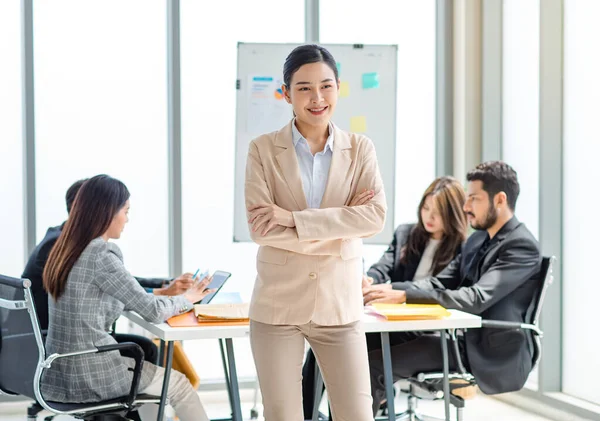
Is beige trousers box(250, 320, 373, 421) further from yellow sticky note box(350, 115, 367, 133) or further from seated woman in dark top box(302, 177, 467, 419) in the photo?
yellow sticky note box(350, 115, 367, 133)

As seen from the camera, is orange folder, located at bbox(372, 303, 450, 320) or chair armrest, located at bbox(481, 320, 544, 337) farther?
chair armrest, located at bbox(481, 320, 544, 337)

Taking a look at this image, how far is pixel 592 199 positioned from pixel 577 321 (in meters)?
0.71

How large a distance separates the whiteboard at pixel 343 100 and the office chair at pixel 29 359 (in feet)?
6.25

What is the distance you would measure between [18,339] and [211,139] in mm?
2306

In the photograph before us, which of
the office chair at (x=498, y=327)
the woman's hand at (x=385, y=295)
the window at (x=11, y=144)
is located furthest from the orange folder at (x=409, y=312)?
the window at (x=11, y=144)

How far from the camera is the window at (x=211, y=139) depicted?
4965 mm

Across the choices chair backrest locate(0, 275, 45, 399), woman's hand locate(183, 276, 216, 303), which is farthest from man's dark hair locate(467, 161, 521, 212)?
chair backrest locate(0, 275, 45, 399)

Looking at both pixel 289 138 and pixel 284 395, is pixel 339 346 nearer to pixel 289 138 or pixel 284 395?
pixel 284 395

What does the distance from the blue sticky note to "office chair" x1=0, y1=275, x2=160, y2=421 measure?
2.58 metres

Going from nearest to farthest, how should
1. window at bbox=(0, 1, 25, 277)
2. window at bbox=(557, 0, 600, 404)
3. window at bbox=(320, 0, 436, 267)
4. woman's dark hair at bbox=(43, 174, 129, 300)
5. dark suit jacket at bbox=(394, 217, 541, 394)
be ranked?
woman's dark hair at bbox=(43, 174, 129, 300)
dark suit jacket at bbox=(394, 217, 541, 394)
window at bbox=(557, 0, 600, 404)
window at bbox=(0, 1, 25, 277)
window at bbox=(320, 0, 436, 267)

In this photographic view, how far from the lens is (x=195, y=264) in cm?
502

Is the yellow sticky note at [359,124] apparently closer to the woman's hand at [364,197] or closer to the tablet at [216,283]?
the tablet at [216,283]

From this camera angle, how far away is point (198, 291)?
3332 millimetres

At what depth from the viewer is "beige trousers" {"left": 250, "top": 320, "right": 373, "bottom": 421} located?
2.09m
